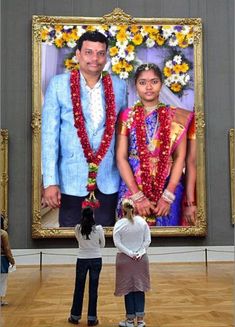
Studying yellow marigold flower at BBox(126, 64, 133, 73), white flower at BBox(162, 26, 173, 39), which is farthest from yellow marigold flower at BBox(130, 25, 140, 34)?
yellow marigold flower at BBox(126, 64, 133, 73)

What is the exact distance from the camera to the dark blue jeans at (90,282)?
646 centimetres

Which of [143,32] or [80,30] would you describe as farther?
[143,32]

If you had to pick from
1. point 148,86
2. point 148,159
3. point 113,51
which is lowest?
point 148,159

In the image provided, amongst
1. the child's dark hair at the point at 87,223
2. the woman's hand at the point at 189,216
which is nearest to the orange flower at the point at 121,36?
the woman's hand at the point at 189,216

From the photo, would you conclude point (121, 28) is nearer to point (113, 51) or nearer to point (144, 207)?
point (113, 51)

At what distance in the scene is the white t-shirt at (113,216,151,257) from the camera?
613 cm

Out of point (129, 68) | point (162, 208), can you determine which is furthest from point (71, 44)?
point (162, 208)

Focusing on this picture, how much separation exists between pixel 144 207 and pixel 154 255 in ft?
4.93

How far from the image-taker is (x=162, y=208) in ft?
48.4

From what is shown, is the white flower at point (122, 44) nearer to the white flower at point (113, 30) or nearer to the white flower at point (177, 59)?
the white flower at point (113, 30)

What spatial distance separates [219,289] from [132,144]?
21.2 ft

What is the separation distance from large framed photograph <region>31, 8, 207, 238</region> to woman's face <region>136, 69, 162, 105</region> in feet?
0.49

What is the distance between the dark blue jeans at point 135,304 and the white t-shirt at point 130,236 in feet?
1.84

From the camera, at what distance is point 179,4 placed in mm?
15961
